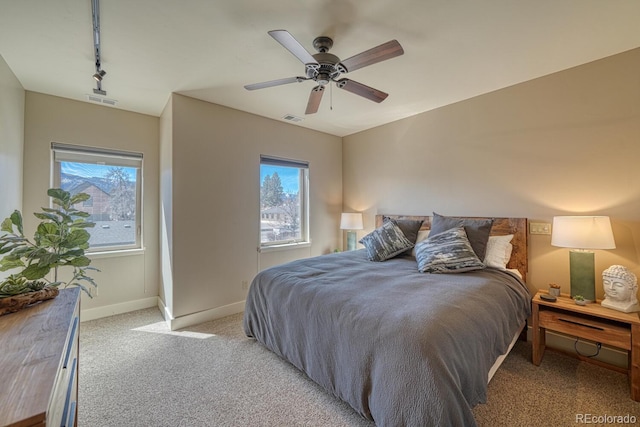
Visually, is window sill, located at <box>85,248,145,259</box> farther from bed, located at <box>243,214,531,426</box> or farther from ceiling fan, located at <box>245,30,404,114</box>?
ceiling fan, located at <box>245,30,404,114</box>

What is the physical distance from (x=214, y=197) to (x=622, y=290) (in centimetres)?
380

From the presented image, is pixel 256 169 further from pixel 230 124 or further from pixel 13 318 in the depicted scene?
pixel 13 318

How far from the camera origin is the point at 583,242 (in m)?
2.05

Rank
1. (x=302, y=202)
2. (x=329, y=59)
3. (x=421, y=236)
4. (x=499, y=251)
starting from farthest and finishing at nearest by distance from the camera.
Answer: (x=302, y=202) < (x=421, y=236) < (x=499, y=251) < (x=329, y=59)

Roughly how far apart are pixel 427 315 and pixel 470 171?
2261 millimetres

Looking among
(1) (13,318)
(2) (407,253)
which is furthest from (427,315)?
(1) (13,318)

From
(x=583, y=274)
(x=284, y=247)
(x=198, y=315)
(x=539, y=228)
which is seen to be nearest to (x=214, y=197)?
(x=284, y=247)

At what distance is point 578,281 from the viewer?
2.20m

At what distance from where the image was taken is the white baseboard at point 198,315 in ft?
9.60

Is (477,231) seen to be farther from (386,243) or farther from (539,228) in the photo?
(386,243)

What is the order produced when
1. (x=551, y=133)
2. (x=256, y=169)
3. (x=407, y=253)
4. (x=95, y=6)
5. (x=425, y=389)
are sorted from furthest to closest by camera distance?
(x=256, y=169) → (x=407, y=253) → (x=551, y=133) → (x=95, y=6) → (x=425, y=389)

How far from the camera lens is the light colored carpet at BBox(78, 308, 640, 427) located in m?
1.69

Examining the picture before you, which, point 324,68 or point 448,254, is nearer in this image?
point 324,68

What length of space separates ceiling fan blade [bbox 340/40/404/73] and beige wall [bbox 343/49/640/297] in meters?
1.87
